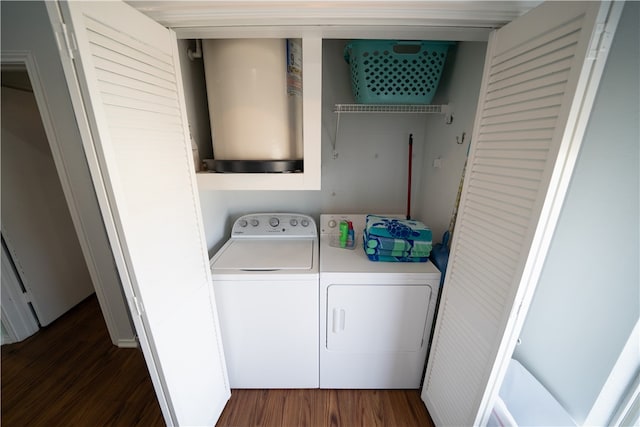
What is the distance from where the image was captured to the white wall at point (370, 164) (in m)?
1.63

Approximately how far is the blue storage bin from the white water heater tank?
51 cm

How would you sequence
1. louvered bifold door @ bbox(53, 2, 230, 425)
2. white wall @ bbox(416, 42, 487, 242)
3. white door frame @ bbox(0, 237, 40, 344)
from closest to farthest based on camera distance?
louvered bifold door @ bbox(53, 2, 230, 425), white wall @ bbox(416, 42, 487, 242), white door frame @ bbox(0, 237, 40, 344)

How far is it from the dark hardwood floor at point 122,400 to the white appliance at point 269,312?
0.42ft

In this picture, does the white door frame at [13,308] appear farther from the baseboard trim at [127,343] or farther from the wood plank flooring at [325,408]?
the wood plank flooring at [325,408]

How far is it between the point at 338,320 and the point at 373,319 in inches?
9.3

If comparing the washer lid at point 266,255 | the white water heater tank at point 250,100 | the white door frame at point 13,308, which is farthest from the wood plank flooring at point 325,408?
the white door frame at point 13,308

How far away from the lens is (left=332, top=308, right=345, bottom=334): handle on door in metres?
1.49

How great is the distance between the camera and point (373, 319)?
4.96 ft

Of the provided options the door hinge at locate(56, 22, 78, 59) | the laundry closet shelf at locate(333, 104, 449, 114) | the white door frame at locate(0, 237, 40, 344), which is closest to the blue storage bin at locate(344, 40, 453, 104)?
the laundry closet shelf at locate(333, 104, 449, 114)

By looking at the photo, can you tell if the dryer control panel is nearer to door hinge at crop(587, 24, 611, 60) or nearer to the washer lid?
the washer lid

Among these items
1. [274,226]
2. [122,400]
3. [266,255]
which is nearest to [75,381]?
[122,400]

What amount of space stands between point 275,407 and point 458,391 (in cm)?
123

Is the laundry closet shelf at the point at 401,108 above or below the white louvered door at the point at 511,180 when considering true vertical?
above

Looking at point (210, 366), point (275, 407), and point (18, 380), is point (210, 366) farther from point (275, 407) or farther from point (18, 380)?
point (18, 380)
